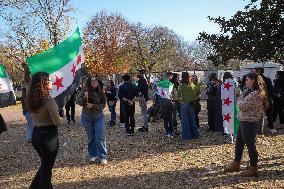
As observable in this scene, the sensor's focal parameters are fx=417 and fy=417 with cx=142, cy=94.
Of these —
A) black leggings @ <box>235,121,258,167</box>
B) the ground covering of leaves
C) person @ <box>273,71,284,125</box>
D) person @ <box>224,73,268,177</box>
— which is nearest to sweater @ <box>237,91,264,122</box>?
person @ <box>224,73,268,177</box>

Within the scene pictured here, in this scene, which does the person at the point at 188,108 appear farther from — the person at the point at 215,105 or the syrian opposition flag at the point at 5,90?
the syrian opposition flag at the point at 5,90

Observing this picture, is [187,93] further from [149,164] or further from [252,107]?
[252,107]

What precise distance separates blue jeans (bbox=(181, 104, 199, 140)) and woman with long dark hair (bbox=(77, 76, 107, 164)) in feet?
11.0

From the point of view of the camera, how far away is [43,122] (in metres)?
5.92

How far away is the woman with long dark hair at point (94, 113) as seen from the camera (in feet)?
28.3

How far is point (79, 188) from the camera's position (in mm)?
7023

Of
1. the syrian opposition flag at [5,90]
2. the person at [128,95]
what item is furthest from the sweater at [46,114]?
the person at [128,95]

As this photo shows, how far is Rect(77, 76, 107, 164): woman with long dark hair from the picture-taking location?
8.62 meters

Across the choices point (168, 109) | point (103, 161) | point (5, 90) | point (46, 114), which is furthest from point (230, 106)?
point (5, 90)

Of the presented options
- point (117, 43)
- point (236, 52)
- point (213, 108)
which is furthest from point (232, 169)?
point (117, 43)

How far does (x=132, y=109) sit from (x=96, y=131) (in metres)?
3.99

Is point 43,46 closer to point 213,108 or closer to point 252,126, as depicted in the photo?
point 213,108

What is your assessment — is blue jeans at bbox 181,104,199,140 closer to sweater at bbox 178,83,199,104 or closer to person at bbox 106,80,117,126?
sweater at bbox 178,83,199,104

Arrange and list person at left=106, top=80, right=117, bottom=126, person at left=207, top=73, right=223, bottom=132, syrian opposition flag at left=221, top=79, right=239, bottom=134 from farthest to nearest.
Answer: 1. person at left=106, top=80, right=117, bottom=126
2. person at left=207, top=73, right=223, bottom=132
3. syrian opposition flag at left=221, top=79, right=239, bottom=134
